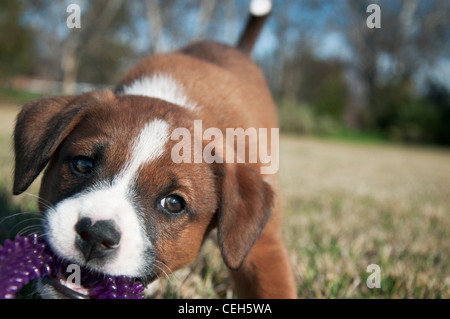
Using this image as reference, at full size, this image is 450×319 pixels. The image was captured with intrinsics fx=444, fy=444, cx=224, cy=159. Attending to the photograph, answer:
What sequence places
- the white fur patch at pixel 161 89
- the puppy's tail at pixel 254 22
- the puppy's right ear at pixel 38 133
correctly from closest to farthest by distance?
the puppy's right ear at pixel 38 133
the white fur patch at pixel 161 89
the puppy's tail at pixel 254 22

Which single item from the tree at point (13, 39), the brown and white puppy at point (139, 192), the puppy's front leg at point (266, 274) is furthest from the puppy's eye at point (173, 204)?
the tree at point (13, 39)

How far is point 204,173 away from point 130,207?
0.45 meters

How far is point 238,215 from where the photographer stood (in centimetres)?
215

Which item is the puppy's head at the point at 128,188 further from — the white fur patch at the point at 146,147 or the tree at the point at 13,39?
the tree at the point at 13,39

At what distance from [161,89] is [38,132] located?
0.80 meters

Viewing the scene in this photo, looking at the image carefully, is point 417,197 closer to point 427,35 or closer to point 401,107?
point 401,107

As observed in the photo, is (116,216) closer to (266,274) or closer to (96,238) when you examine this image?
(96,238)

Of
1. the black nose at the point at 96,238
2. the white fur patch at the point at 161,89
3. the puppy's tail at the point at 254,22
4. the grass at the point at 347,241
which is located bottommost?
the grass at the point at 347,241

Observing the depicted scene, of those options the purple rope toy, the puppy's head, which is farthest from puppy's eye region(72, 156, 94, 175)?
the purple rope toy

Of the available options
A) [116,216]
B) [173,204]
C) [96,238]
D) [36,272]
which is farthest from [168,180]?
[36,272]

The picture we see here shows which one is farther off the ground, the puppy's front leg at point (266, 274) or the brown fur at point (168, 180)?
the brown fur at point (168, 180)

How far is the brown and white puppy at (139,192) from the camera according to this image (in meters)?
1.80

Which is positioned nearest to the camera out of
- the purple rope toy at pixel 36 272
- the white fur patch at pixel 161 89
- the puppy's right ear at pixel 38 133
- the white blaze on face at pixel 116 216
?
the purple rope toy at pixel 36 272

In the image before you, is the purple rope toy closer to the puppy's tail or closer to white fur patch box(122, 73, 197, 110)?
white fur patch box(122, 73, 197, 110)
